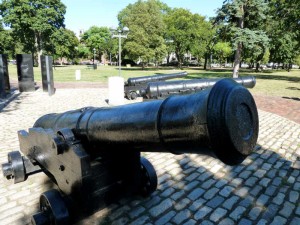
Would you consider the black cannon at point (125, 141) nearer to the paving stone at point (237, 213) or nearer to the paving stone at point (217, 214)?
the paving stone at point (217, 214)

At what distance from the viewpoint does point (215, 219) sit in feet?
10.5

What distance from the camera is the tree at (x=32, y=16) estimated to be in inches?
1641

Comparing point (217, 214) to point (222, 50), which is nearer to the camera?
point (217, 214)

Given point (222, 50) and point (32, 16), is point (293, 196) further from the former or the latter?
point (222, 50)

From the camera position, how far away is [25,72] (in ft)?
50.8

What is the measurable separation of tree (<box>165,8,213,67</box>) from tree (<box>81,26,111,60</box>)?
109ft

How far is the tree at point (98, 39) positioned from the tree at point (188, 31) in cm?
3316

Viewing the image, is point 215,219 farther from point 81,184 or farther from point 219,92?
point 219,92

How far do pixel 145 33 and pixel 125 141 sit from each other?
139ft

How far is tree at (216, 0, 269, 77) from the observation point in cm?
2381

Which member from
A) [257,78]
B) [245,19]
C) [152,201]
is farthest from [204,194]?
[257,78]

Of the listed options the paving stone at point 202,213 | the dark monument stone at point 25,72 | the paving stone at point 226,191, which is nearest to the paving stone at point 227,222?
the paving stone at point 202,213

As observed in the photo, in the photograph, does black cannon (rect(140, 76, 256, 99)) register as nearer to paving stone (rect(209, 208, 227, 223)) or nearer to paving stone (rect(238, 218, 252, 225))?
paving stone (rect(209, 208, 227, 223))

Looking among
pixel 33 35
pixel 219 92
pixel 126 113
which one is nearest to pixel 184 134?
pixel 219 92
